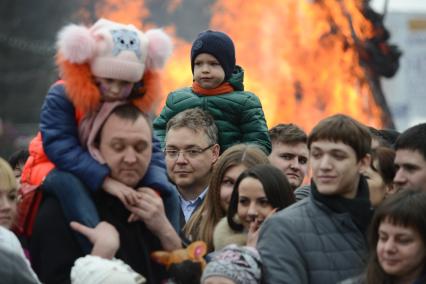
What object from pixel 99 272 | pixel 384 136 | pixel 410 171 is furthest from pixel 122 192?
pixel 384 136

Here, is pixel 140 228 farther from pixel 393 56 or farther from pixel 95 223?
pixel 393 56

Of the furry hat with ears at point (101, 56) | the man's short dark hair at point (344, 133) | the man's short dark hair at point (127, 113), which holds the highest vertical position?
the furry hat with ears at point (101, 56)

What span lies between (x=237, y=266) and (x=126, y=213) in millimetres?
588

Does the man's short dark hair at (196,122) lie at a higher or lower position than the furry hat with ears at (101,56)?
lower

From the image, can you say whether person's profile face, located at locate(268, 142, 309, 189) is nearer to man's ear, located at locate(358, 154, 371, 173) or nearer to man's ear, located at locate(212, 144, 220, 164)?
man's ear, located at locate(212, 144, 220, 164)

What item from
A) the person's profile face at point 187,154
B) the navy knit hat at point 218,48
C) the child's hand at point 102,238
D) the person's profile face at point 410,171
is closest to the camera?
the child's hand at point 102,238

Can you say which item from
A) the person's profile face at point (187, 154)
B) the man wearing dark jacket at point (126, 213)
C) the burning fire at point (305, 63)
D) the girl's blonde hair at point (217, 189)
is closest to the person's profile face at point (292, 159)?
the person's profile face at point (187, 154)

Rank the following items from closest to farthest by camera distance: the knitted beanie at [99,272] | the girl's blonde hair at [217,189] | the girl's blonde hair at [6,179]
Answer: the knitted beanie at [99,272]
the girl's blonde hair at [6,179]
the girl's blonde hair at [217,189]

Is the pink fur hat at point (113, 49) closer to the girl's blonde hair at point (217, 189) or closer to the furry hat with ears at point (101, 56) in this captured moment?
the furry hat with ears at point (101, 56)

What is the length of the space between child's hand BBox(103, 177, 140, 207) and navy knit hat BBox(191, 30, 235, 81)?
3.13 metres

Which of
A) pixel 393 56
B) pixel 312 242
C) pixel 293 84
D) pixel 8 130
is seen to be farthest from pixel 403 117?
pixel 312 242

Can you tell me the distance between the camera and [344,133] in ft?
20.8

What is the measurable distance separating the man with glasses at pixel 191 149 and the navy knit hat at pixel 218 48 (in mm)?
773

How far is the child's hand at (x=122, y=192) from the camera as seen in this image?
5762mm
